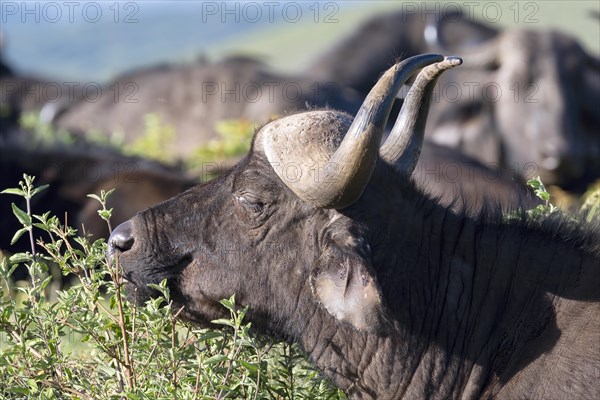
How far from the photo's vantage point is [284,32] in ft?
496

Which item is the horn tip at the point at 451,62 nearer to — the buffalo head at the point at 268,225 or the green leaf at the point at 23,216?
the buffalo head at the point at 268,225

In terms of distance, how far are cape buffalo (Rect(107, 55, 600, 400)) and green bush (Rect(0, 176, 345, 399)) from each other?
0.60ft

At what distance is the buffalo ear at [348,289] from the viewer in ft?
15.3

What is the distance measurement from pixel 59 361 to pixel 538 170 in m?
11.5

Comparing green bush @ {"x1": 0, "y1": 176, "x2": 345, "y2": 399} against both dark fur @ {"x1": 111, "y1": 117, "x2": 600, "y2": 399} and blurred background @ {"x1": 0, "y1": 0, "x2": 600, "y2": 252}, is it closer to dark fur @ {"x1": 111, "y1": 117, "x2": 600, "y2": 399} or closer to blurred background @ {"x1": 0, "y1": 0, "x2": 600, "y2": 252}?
dark fur @ {"x1": 111, "y1": 117, "x2": 600, "y2": 399}

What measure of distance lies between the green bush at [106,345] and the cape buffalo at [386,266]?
184mm

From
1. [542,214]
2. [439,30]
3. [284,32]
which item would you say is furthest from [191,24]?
[542,214]

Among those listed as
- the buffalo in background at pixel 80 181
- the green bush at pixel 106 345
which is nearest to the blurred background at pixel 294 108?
the buffalo in background at pixel 80 181

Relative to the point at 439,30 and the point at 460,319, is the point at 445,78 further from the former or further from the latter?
the point at 460,319

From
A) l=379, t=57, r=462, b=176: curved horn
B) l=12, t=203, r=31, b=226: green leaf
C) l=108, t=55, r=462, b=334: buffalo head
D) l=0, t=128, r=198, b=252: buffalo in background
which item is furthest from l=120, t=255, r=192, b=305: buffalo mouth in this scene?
l=0, t=128, r=198, b=252: buffalo in background

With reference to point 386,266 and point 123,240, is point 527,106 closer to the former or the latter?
point 386,266

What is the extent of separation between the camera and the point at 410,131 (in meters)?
5.25

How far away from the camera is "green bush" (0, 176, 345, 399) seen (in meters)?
4.81

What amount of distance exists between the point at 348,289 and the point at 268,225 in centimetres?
60
